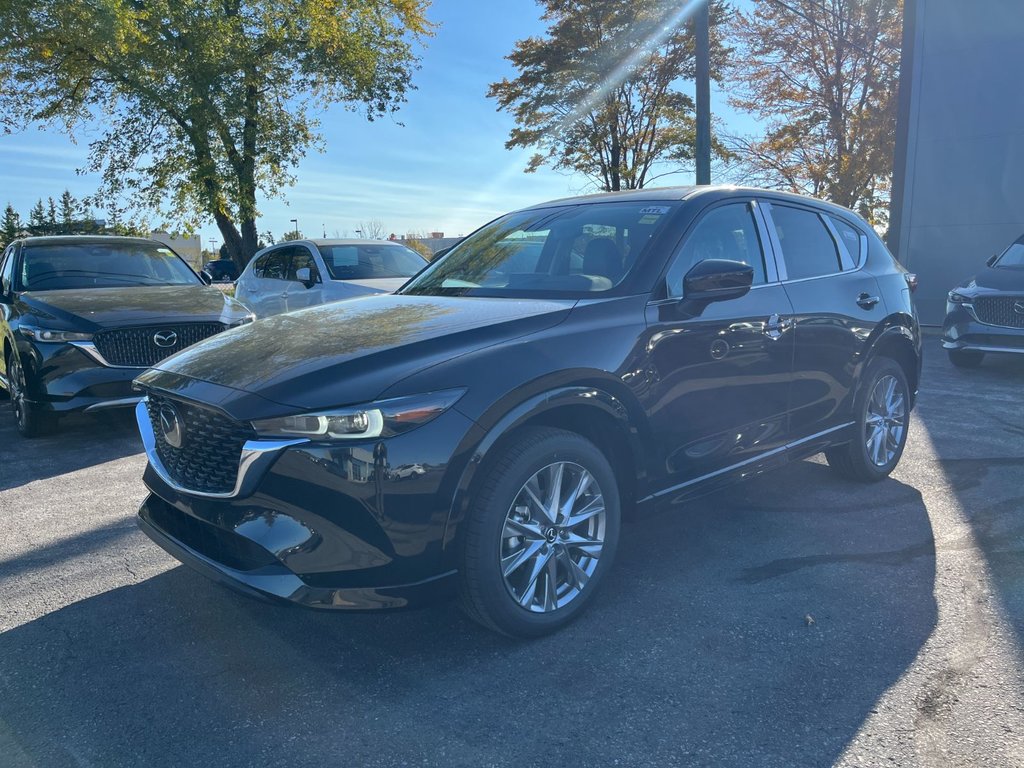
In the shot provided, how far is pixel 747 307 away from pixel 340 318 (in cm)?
193

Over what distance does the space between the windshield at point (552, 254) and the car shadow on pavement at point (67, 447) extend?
10.7ft

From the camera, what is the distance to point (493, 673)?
9.64 ft

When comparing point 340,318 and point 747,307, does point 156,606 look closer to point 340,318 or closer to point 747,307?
point 340,318

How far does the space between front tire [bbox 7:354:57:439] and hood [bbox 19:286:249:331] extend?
52 centimetres

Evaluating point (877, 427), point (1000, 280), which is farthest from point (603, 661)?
point (1000, 280)

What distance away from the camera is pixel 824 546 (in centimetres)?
404

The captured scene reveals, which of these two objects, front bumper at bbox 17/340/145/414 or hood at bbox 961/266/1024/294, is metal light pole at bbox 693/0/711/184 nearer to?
hood at bbox 961/266/1024/294

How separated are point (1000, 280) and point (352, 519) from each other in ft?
29.4

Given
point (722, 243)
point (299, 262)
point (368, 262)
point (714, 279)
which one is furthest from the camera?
point (299, 262)

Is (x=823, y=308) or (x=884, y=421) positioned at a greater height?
(x=823, y=308)

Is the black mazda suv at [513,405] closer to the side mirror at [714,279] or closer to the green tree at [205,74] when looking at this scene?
the side mirror at [714,279]

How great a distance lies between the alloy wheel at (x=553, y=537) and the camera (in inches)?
119

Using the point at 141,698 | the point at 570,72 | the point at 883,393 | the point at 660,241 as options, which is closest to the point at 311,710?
the point at 141,698

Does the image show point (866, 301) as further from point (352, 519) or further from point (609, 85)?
point (609, 85)
